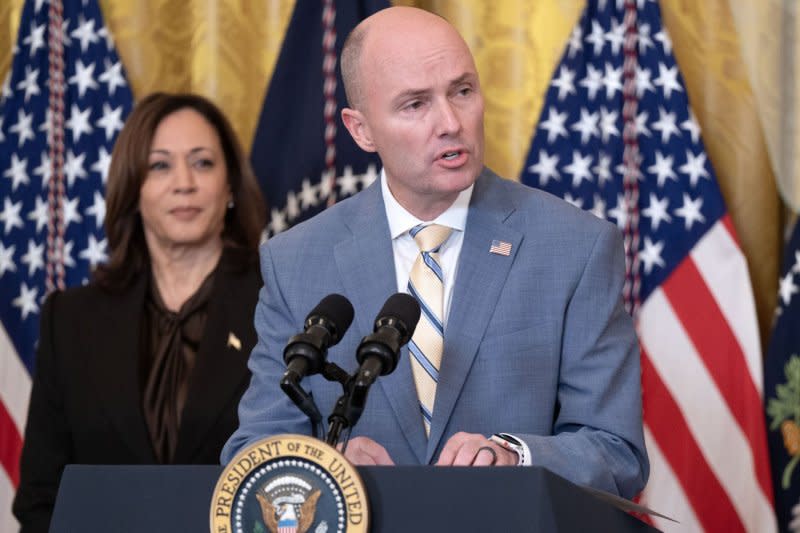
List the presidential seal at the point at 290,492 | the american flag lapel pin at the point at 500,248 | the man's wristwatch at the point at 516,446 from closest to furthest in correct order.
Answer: the presidential seal at the point at 290,492 < the man's wristwatch at the point at 516,446 < the american flag lapel pin at the point at 500,248

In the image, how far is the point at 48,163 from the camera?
5.20m

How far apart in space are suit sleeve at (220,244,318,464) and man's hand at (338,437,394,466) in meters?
0.36

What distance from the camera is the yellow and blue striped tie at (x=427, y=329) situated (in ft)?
9.09

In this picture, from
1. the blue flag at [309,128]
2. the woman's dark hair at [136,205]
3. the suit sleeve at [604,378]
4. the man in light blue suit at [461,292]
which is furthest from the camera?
the blue flag at [309,128]

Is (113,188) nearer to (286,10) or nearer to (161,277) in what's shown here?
(161,277)

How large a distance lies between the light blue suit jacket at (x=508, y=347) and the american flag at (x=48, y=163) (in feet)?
8.16

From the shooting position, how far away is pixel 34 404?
4.27 meters

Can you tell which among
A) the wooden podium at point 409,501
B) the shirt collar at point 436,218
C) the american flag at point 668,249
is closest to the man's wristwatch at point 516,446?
the wooden podium at point 409,501

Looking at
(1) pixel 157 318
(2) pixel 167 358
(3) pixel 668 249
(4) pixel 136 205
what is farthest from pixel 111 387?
(3) pixel 668 249

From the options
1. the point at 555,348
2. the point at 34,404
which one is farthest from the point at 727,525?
the point at 34,404

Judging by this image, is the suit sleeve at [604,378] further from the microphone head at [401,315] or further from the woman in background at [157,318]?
the woman in background at [157,318]

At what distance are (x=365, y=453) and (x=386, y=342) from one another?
1.36 ft

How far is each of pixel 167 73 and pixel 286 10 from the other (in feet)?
1.83

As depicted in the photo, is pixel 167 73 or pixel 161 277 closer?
pixel 161 277
